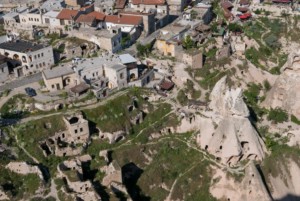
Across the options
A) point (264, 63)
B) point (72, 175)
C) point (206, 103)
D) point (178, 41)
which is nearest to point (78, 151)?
point (72, 175)

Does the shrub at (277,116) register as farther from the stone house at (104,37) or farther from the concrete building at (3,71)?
the concrete building at (3,71)

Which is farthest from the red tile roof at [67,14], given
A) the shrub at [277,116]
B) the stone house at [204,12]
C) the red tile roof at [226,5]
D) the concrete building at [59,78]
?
the shrub at [277,116]

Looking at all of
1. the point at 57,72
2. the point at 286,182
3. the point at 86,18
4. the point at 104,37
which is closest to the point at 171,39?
the point at 104,37

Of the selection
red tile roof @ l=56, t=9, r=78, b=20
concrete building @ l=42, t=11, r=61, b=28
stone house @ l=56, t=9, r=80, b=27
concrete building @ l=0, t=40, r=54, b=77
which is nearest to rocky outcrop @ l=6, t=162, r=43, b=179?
concrete building @ l=0, t=40, r=54, b=77

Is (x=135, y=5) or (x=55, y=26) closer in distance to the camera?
(x=55, y=26)

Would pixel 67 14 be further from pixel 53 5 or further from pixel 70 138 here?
pixel 70 138

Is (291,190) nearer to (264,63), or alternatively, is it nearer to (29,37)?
(264,63)
